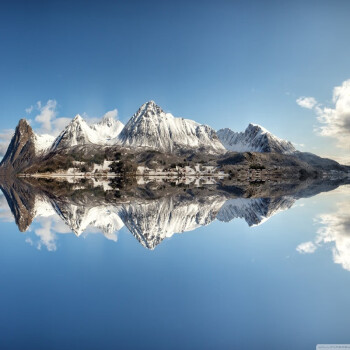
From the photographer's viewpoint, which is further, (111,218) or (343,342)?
(111,218)

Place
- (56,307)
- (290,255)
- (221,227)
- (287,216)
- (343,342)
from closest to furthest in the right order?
(343,342)
(56,307)
(290,255)
(221,227)
(287,216)

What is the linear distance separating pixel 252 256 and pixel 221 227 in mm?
13847

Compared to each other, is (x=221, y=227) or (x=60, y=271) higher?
(x=221, y=227)

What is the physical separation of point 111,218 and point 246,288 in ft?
80.6

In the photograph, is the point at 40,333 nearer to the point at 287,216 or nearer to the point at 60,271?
the point at 60,271

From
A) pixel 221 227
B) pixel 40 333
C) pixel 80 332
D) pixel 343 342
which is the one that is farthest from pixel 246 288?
pixel 221 227

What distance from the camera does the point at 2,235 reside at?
30734 millimetres

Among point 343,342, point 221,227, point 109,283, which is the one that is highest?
point 221,227

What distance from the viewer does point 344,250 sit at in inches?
920

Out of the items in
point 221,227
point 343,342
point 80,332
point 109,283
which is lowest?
point 343,342

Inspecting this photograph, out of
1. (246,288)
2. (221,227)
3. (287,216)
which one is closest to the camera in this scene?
(246,288)

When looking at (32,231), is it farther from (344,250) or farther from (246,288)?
(344,250)

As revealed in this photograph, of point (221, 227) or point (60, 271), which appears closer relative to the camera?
point (60, 271)

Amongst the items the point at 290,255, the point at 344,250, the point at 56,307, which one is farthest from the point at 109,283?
the point at 344,250
